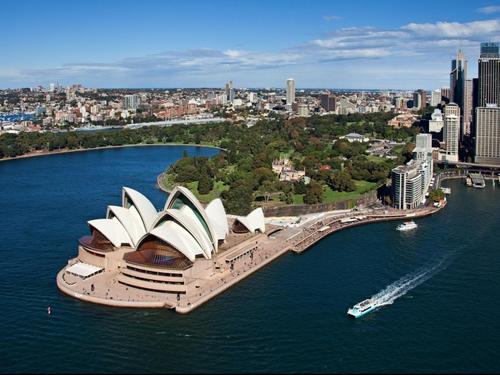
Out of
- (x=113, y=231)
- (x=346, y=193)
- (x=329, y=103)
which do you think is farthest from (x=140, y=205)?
(x=329, y=103)

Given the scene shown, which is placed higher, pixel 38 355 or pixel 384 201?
pixel 384 201

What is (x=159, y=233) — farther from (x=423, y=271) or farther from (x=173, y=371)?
(x=423, y=271)

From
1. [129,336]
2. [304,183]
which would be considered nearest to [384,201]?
[304,183]

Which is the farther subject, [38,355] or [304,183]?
[304,183]

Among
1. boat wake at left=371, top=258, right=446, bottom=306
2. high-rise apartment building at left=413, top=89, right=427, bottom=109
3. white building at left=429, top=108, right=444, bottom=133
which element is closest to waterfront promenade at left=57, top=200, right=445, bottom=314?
boat wake at left=371, top=258, right=446, bottom=306

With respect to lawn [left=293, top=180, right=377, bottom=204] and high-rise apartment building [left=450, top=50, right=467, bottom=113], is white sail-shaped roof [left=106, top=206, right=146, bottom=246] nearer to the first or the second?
lawn [left=293, top=180, right=377, bottom=204]
